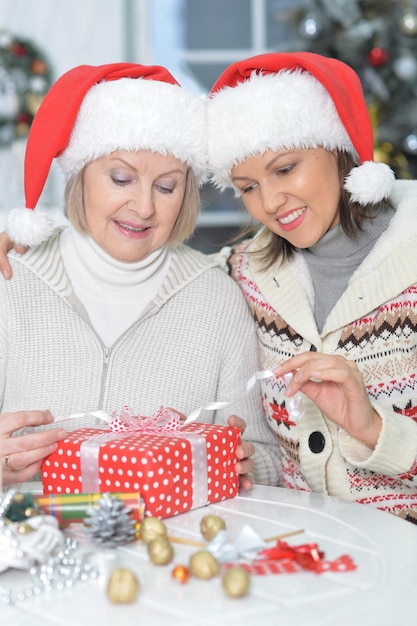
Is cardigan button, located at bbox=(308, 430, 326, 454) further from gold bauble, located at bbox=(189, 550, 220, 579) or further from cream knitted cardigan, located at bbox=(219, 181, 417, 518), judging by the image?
gold bauble, located at bbox=(189, 550, 220, 579)

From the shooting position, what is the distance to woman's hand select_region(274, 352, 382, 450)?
4.45 ft

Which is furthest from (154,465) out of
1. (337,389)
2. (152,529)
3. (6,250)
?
(6,250)

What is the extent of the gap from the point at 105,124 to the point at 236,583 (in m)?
0.93

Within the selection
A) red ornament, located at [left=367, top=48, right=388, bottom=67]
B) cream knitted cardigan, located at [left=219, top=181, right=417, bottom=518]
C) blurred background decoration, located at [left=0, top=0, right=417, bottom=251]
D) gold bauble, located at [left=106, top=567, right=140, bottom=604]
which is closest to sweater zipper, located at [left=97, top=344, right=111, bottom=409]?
cream knitted cardigan, located at [left=219, top=181, right=417, bottom=518]

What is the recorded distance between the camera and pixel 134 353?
169 cm

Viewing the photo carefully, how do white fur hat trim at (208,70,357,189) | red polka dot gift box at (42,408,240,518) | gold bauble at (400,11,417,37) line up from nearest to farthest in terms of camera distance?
red polka dot gift box at (42,408,240,518), white fur hat trim at (208,70,357,189), gold bauble at (400,11,417,37)

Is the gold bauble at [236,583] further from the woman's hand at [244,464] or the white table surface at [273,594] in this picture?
the woman's hand at [244,464]

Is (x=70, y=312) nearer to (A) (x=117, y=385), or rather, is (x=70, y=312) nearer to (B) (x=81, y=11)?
(A) (x=117, y=385)

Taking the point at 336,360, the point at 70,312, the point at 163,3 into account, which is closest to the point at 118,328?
the point at 70,312

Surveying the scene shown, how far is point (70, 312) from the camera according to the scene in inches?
67.0

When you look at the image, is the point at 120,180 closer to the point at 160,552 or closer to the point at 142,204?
the point at 142,204

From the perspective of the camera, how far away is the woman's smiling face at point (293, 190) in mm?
1574

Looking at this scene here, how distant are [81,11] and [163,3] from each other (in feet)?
1.73

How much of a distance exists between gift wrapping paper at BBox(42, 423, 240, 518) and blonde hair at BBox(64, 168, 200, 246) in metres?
0.50
